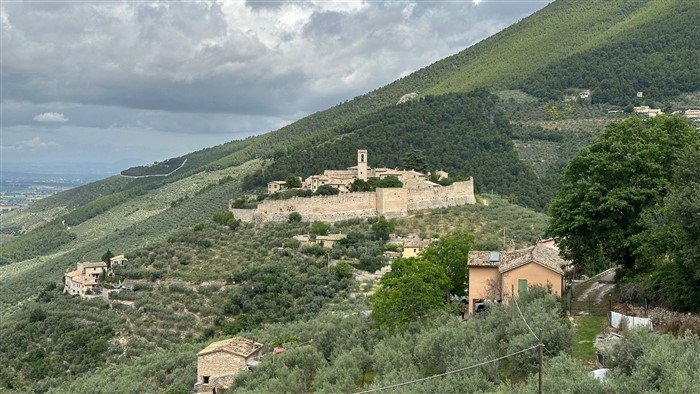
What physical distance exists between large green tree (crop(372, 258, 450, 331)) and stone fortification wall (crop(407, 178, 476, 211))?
1178 inches

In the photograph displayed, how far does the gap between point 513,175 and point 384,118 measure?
21203 mm

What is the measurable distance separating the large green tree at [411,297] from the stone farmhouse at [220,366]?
14.4 feet

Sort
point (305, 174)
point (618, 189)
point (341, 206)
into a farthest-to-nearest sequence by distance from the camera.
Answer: point (305, 174), point (341, 206), point (618, 189)

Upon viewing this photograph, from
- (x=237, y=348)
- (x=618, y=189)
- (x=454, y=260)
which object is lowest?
(x=237, y=348)

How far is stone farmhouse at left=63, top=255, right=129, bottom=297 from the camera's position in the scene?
44244 millimetres

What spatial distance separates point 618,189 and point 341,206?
31.3 m

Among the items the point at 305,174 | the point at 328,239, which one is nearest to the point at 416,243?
the point at 328,239

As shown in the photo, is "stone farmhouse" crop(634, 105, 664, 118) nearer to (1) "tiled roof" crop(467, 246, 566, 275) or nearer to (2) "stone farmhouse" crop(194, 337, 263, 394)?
(1) "tiled roof" crop(467, 246, 566, 275)

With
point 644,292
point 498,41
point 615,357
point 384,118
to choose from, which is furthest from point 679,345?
point 498,41

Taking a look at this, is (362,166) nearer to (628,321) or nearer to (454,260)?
(454,260)

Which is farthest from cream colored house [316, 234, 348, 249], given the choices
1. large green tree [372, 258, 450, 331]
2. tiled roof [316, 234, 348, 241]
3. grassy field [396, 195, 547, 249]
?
large green tree [372, 258, 450, 331]

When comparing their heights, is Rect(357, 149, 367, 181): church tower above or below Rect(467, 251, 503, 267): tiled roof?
above

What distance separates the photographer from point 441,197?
2106 inches

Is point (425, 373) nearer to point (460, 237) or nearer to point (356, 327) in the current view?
point (356, 327)
